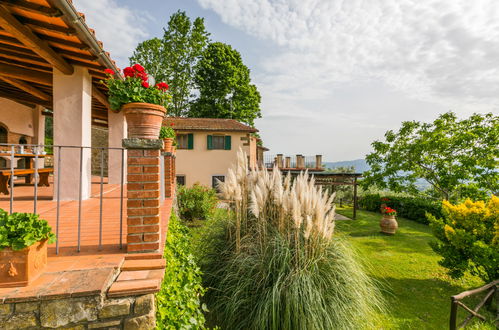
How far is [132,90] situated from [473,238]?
6191mm

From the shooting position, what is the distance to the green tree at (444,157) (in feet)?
33.1

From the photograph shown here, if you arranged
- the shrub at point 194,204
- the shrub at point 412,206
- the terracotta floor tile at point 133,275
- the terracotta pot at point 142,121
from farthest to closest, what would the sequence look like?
the shrub at point 412,206 < the shrub at point 194,204 < the terracotta pot at point 142,121 < the terracotta floor tile at point 133,275

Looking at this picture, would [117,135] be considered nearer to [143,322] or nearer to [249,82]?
[143,322]

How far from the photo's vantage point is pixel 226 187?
381 cm

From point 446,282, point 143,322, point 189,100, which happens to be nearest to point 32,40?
point 143,322

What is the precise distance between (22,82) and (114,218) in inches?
217

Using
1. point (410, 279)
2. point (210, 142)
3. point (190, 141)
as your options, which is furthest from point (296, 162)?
point (410, 279)

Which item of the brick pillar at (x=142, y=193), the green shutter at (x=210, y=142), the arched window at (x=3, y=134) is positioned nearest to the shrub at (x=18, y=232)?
the brick pillar at (x=142, y=193)

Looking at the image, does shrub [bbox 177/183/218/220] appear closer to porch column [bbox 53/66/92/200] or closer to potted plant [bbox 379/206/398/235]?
porch column [bbox 53/66/92/200]

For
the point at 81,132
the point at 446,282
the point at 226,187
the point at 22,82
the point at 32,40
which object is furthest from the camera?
the point at 22,82

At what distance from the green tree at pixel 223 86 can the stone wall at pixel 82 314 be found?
2031 centimetres

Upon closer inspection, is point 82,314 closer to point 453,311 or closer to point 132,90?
point 132,90

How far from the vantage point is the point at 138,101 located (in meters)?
2.66

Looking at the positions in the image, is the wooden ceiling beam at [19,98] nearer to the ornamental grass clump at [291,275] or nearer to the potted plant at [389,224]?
the ornamental grass clump at [291,275]
